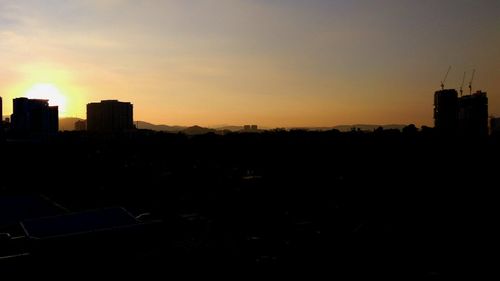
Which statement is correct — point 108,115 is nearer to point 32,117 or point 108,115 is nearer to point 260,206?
point 32,117

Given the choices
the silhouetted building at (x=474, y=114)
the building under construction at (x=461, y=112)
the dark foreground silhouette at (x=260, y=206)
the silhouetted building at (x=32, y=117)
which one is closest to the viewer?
the dark foreground silhouette at (x=260, y=206)

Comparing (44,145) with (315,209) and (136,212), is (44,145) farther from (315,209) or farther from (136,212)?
(315,209)

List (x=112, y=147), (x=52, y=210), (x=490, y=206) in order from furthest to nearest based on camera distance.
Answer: (x=112, y=147), (x=490, y=206), (x=52, y=210)

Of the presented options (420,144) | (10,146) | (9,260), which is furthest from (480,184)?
(10,146)

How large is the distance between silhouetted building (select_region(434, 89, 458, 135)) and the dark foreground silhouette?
2157cm

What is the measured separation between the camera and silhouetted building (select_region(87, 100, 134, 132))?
97.2 m

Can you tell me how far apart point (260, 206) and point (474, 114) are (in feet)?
236

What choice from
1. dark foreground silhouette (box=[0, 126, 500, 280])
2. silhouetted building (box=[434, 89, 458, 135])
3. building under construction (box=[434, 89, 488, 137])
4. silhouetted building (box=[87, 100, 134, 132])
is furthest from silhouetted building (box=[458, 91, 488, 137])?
silhouetted building (box=[87, 100, 134, 132])

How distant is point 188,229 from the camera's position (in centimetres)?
1823

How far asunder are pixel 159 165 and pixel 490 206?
118 feet

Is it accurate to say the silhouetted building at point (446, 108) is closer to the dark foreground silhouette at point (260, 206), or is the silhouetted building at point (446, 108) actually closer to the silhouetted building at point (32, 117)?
the dark foreground silhouette at point (260, 206)

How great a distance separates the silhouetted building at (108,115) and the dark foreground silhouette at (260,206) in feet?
86.1

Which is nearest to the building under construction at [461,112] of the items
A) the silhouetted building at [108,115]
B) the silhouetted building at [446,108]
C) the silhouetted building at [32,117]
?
the silhouetted building at [446,108]

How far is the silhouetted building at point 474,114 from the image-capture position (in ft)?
281
